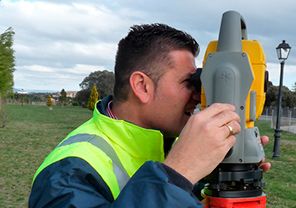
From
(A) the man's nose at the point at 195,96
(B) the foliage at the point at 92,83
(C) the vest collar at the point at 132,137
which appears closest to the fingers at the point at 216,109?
(A) the man's nose at the point at 195,96

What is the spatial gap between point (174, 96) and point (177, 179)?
458mm

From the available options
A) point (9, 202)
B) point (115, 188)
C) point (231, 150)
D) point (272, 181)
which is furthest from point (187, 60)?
point (272, 181)

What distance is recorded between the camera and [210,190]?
1588 mm

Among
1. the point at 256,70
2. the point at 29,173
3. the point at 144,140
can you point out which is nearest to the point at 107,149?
the point at 144,140

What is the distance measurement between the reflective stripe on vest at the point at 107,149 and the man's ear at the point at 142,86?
0.73 feet

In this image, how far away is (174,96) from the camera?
1.72m

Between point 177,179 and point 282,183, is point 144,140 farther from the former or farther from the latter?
point 282,183

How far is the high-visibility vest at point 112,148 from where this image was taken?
1.54m

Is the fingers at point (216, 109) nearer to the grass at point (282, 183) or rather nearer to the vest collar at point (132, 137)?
the vest collar at point (132, 137)

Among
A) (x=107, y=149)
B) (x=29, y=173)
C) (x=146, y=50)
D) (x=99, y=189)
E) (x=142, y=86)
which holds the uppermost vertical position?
(x=146, y=50)

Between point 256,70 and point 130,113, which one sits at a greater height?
point 256,70

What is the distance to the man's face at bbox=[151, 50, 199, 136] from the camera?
172 centimetres

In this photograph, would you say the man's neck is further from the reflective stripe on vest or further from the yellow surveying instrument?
the yellow surveying instrument

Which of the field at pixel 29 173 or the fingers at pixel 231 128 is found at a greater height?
the fingers at pixel 231 128
